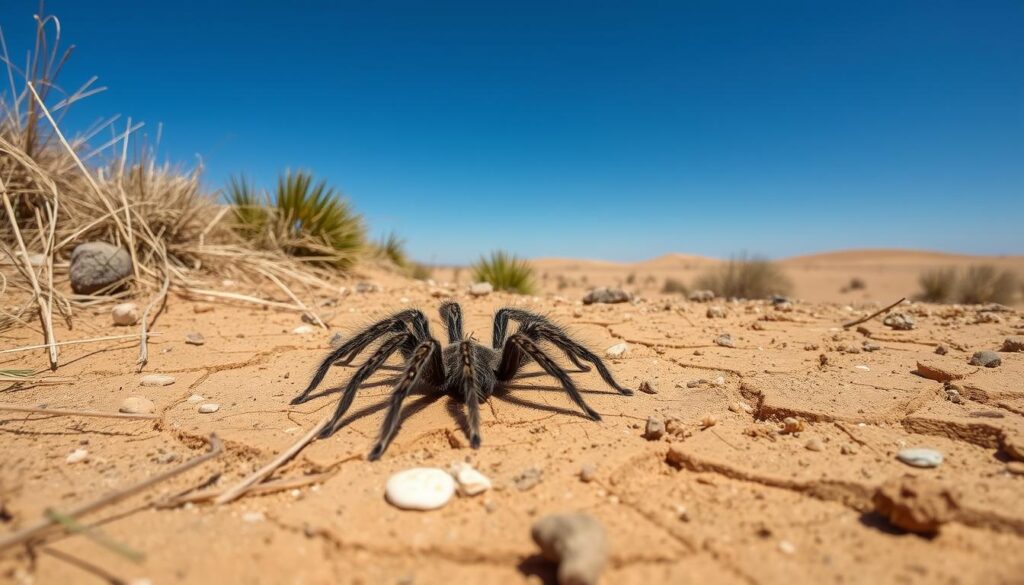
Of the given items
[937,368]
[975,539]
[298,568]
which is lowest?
[298,568]

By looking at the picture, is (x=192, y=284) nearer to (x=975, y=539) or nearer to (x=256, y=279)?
(x=256, y=279)

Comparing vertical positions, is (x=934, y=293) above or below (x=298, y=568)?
above

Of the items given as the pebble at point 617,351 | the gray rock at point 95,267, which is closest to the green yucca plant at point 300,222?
the gray rock at point 95,267

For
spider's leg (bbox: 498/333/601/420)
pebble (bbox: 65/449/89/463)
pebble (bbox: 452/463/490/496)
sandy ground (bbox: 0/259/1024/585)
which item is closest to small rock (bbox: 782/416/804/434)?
sandy ground (bbox: 0/259/1024/585)

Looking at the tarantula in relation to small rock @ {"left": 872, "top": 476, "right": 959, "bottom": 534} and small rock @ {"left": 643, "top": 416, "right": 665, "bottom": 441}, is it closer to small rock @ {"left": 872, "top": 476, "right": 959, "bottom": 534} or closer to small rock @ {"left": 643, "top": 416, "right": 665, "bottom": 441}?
small rock @ {"left": 643, "top": 416, "right": 665, "bottom": 441}

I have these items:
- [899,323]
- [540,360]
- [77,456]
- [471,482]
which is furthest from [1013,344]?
[77,456]

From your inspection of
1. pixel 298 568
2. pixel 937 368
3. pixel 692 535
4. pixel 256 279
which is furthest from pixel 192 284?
pixel 937 368

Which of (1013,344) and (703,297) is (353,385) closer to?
(1013,344)
